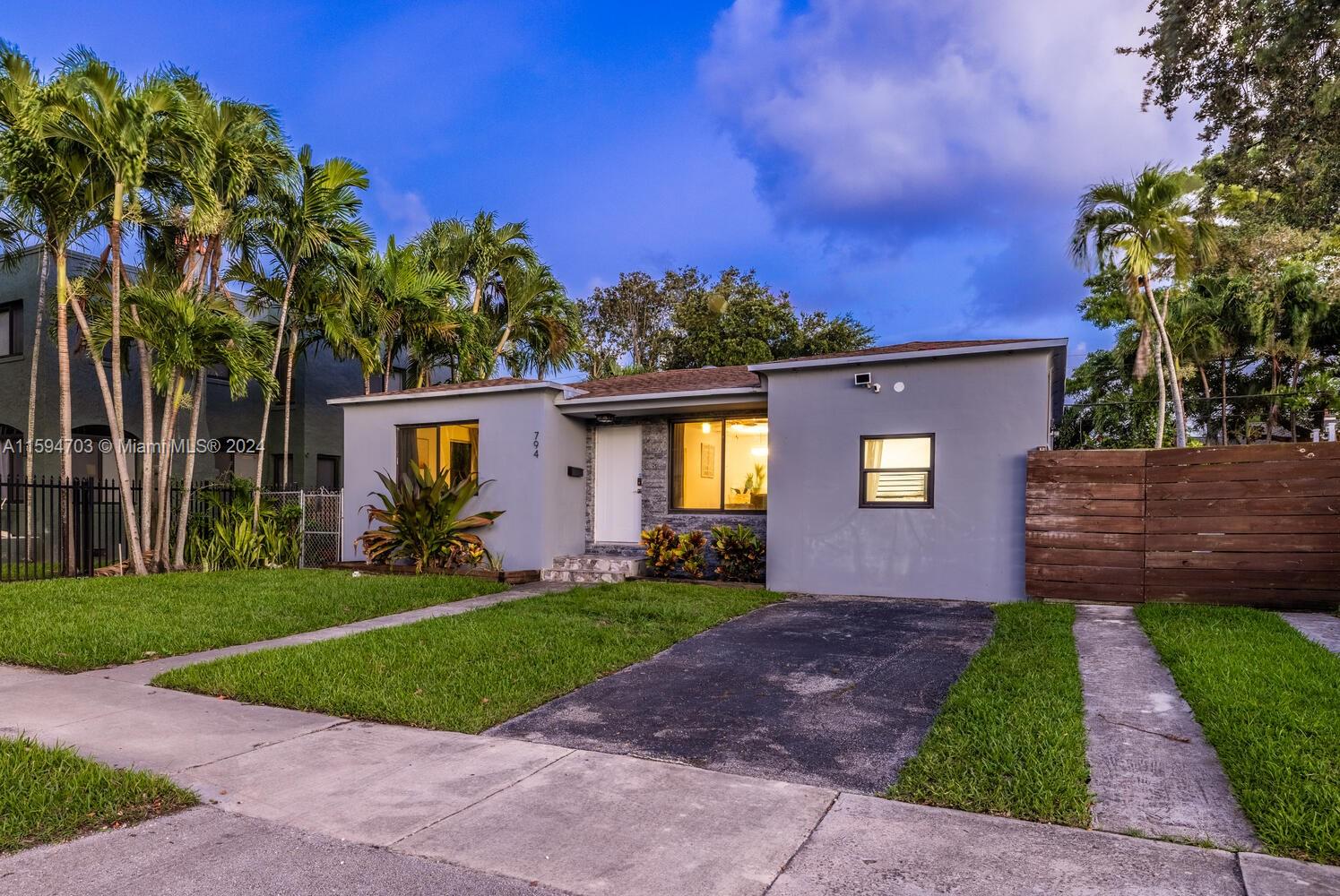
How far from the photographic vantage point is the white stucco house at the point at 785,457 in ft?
28.3

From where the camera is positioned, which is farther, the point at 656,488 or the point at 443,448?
the point at 443,448

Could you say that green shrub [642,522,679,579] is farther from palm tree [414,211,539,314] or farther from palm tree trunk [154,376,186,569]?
palm tree [414,211,539,314]

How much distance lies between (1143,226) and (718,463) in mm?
6766

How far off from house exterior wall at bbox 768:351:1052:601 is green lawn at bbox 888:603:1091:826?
10.1 ft

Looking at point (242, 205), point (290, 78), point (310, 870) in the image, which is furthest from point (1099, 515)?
point (290, 78)

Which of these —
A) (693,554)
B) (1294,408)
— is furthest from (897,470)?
(1294,408)

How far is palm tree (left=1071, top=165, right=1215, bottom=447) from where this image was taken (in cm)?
1021

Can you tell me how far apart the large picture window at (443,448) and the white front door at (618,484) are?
6.35ft

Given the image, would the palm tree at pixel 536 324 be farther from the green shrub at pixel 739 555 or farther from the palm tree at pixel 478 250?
the green shrub at pixel 739 555

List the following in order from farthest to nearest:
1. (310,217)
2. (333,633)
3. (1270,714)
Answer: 1. (310,217)
2. (333,633)
3. (1270,714)

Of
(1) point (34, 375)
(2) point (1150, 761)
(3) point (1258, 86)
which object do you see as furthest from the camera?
(1) point (34, 375)

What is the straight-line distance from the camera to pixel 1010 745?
12.1ft

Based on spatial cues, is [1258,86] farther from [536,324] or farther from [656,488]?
[536,324]

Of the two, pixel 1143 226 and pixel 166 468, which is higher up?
pixel 1143 226
